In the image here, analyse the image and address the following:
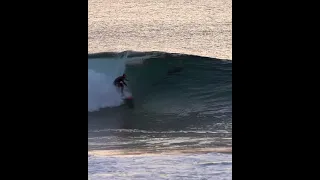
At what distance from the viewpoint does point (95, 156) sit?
388 centimetres

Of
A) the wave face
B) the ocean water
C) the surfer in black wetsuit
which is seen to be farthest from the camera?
the surfer in black wetsuit

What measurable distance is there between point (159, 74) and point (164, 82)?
3.5 inches

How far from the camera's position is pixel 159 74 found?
445 cm

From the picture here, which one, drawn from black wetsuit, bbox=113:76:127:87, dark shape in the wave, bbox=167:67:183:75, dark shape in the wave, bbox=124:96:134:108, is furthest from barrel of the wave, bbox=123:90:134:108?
dark shape in the wave, bbox=167:67:183:75

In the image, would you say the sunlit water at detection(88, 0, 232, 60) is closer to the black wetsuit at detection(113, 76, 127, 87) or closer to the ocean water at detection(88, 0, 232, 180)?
the ocean water at detection(88, 0, 232, 180)

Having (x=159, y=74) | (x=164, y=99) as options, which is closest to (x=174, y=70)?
(x=159, y=74)

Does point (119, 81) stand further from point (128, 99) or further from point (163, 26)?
point (163, 26)

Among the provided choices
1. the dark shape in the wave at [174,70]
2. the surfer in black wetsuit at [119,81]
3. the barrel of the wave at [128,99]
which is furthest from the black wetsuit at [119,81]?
the dark shape in the wave at [174,70]

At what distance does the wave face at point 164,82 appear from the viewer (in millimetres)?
4348

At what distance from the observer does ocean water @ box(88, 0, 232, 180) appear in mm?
4164

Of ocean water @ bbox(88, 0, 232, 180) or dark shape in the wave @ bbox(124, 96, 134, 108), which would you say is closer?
ocean water @ bbox(88, 0, 232, 180)
